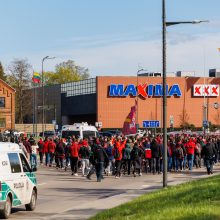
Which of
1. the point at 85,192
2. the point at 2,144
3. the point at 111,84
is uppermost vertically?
the point at 111,84

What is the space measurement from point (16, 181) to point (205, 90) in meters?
88.9

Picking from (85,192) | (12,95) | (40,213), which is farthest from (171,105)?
(40,213)

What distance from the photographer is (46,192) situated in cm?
2478

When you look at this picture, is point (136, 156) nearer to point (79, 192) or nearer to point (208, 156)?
point (208, 156)

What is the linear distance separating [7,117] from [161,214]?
93376 mm

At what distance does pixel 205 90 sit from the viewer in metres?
104

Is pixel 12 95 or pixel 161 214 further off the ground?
pixel 12 95

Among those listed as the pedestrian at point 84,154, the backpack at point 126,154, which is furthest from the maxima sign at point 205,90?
the pedestrian at point 84,154

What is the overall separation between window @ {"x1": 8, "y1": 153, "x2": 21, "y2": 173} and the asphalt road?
1190 millimetres

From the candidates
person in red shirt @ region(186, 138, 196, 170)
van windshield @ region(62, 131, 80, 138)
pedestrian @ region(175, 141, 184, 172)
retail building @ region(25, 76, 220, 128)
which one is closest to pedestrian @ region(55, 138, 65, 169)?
pedestrian @ region(175, 141, 184, 172)

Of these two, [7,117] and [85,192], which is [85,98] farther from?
[85,192]

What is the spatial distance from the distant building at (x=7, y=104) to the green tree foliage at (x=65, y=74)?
153 feet

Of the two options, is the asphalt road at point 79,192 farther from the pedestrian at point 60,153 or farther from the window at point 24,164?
the window at point 24,164

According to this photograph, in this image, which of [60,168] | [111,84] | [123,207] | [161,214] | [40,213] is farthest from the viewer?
[111,84]
